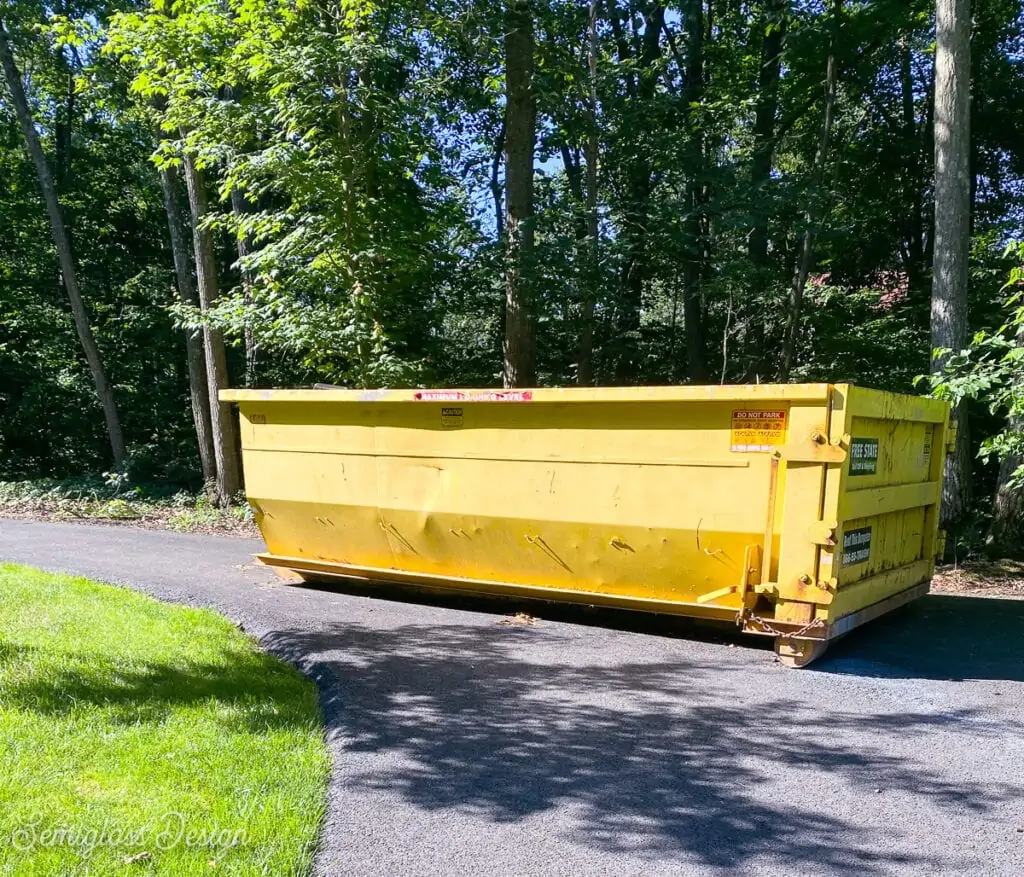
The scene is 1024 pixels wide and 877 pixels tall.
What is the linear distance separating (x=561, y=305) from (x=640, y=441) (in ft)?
23.4

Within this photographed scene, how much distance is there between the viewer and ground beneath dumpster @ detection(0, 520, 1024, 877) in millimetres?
3082

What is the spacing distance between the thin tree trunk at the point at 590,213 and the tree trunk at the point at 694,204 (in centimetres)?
151

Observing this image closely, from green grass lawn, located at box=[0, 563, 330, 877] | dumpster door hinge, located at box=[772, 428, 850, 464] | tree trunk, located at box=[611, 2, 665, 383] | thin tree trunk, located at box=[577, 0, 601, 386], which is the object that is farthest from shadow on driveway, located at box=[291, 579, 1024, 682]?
tree trunk, located at box=[611, 2, 665, 383]

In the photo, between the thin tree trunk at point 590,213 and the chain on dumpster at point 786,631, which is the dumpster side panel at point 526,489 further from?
the thin tree trunk at point 590,213

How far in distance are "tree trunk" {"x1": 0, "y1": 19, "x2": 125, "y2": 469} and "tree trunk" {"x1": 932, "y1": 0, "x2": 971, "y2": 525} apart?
15.3m

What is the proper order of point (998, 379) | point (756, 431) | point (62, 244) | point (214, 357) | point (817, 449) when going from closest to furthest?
point (817, 449)
point (756, 431)
point (998, 379)
point (214, 357)
point (62, 244)

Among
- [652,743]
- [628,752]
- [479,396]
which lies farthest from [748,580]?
[479,396]

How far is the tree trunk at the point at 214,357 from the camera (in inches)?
547

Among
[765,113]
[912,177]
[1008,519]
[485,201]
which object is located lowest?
[1008,519]

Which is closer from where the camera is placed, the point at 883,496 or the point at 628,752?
the point at 628,752

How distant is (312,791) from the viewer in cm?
342

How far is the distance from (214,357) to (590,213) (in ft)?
21.5

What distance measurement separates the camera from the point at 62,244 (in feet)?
59.2

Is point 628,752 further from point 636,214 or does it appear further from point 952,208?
point 636,214
